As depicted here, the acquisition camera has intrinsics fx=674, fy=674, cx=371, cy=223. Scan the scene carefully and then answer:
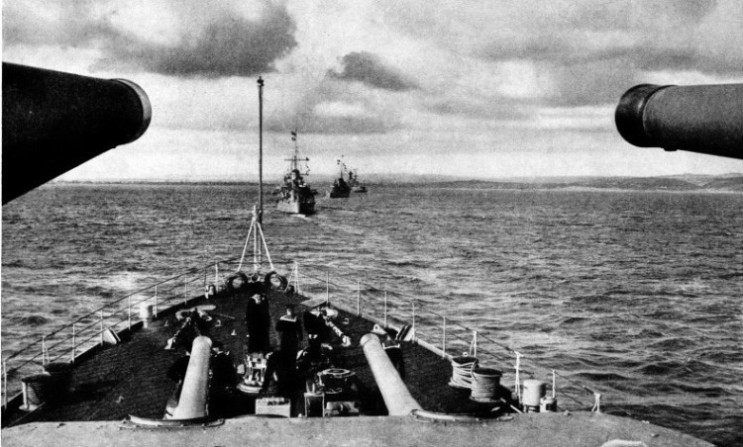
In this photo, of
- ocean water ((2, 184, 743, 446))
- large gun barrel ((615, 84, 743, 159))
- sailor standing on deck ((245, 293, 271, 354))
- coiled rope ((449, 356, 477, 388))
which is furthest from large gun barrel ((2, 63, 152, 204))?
ocean water ((2, 184, 743, 446))

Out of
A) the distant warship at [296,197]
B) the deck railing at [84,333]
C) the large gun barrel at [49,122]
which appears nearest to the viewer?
the large gun barrel at [49,122]

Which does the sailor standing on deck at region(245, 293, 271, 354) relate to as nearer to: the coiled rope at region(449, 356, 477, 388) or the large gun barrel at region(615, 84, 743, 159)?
the coiled rope at region(449, 356, 477, 388)

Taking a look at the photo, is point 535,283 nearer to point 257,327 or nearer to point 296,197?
point 257,327

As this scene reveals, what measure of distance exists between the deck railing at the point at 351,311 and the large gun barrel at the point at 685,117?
9.12 m

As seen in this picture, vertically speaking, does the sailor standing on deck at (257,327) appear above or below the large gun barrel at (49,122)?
below

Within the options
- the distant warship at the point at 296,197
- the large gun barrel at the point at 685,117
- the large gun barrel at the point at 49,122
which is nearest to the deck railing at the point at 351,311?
the large gun barrel at the point at 685,117

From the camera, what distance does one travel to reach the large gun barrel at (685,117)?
9.37 feet

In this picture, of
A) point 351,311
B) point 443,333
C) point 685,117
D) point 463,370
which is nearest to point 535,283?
point 351,311

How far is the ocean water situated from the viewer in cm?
2367

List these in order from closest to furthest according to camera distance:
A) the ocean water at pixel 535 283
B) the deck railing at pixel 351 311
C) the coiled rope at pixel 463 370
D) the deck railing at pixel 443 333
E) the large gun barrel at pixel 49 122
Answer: the large gun barrel at pixel 49 122 < the coiled rope at pixel 463 370 < the deck railing at pixel 351 311 < the deck railing at pixel 443 333 < the ocean water at pixel 535 283

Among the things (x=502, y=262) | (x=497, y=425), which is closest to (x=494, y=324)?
→ (x=502, y=262)

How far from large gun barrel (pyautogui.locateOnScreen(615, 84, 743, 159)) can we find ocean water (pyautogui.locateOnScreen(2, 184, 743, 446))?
1794cm

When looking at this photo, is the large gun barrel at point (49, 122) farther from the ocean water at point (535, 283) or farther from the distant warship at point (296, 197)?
the distant warship at point (296, 197)

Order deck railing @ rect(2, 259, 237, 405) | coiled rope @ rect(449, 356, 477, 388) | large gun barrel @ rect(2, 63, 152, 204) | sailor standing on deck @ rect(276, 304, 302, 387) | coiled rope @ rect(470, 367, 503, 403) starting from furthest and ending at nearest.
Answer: deck railing @ rect(2, 259, 237, 405) → coiled rope @ rect(449, 356, 477, 388) → sailor standing on deck @ rect(276, 304, 302, 387) → coiled rope @ rect(470, 367, 503, 403) → large gun barrel @ rect(2, 63, 152, 204)
